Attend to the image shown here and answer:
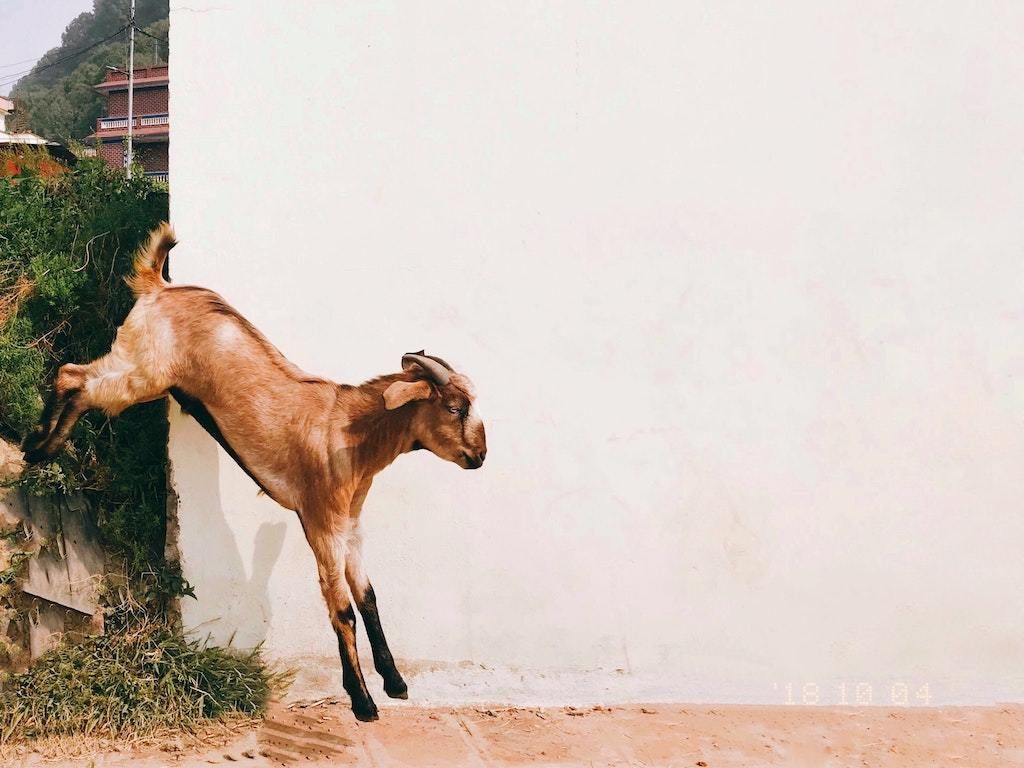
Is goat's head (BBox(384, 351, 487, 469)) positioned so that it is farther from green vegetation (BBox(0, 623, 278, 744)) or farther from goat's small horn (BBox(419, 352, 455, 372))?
green vegetation (BBox(0, 623, 278, 744))

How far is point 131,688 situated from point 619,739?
2433 mm

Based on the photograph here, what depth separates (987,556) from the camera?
5.00 metres

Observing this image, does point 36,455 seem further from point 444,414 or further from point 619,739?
point 619,739

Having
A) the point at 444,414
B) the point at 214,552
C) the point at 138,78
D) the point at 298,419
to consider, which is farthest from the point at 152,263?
the point at 138,78

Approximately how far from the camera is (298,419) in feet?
13.9

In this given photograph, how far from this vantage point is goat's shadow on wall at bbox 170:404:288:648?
4609 mm

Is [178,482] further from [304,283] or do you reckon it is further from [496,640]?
[496,640]

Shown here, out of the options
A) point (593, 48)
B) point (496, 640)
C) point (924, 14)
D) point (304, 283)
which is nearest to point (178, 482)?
point (304, 283)

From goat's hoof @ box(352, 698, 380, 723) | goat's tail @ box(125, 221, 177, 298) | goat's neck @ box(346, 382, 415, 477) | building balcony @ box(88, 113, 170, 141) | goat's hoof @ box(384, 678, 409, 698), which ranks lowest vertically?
goat's hoof @ box(352, 698, 380, 723)

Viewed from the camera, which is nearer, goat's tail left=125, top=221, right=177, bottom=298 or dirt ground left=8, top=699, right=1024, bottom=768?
dirt ground left=8, top=699, right=1024, bottom=768

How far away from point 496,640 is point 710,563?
1270 millimetres

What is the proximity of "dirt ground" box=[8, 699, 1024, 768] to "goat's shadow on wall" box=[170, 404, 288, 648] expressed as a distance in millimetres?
534

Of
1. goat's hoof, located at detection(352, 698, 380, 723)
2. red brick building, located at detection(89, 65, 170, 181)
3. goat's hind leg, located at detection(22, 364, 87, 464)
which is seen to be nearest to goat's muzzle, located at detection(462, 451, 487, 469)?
goat's hoof, located at detection(352, 698, 380, 723)

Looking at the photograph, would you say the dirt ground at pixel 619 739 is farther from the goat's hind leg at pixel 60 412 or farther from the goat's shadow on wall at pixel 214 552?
the goat's hind leg at pixel 60 412
